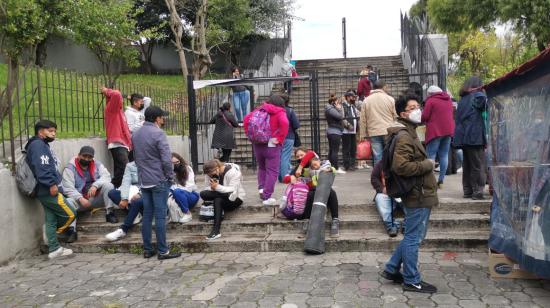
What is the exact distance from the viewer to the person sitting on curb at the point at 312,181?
6.22 m

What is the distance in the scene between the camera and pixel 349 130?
33.9 ft

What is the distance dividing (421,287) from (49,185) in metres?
4.31

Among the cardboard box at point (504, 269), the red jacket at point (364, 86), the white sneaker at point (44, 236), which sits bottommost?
the cardboard box at point (504, 269)

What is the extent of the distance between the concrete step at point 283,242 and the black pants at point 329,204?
27 cm

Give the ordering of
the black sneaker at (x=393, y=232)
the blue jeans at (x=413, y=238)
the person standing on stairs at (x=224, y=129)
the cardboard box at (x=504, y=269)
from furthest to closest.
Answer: the person standing on stairs at (x=224, y=129) < the black sneaker at (x=393, y=232) < the cardboard box at (x=504, y=269) < the blue jeans at (x=413, y=238)

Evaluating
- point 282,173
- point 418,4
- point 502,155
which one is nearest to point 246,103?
point 282,173

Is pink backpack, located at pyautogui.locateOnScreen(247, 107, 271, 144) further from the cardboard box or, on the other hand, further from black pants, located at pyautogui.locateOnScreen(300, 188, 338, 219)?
the cardboard box

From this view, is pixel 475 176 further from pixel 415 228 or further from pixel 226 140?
pixel 226 140

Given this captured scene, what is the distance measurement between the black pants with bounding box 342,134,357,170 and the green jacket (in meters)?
6.10

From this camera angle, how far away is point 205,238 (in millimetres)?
6309

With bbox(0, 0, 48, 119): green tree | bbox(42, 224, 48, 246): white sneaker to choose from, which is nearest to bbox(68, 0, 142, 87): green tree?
bbox(0, 0, 48, 119): green tree

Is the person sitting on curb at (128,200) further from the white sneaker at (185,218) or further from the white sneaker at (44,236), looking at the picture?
the white sneaker at (44,236)

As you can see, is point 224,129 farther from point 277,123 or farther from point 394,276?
point 394,276

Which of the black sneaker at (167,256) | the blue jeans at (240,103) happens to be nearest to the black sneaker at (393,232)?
the black sneaker at (167,256)
